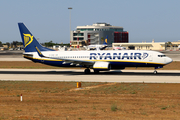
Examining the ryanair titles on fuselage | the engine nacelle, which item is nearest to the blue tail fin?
the ryanair titles on fuselage

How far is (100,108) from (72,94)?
6.87m

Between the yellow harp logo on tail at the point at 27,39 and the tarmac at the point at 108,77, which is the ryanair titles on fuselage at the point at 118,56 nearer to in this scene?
the tarmac at the point at 108,77

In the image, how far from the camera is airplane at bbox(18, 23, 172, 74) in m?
43.4

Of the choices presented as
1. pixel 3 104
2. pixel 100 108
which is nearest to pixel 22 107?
pixel 3 104

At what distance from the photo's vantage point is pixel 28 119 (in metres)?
16.3

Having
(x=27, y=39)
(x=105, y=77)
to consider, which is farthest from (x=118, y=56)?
(x=27, y=39)

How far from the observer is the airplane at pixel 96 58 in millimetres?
43438

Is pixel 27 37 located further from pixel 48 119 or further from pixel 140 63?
pixel 48 119

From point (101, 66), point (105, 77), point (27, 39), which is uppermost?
point (27, 39)

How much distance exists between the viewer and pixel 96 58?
45406mm

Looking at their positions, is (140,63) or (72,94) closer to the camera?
(72,94)

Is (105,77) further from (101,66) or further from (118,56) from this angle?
(118,56)

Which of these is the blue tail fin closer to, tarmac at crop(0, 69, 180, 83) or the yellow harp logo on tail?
the yellow harp logo on tail

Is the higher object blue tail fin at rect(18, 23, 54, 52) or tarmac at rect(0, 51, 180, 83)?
blue tail fin at rect(18, 23, 54, 52)
